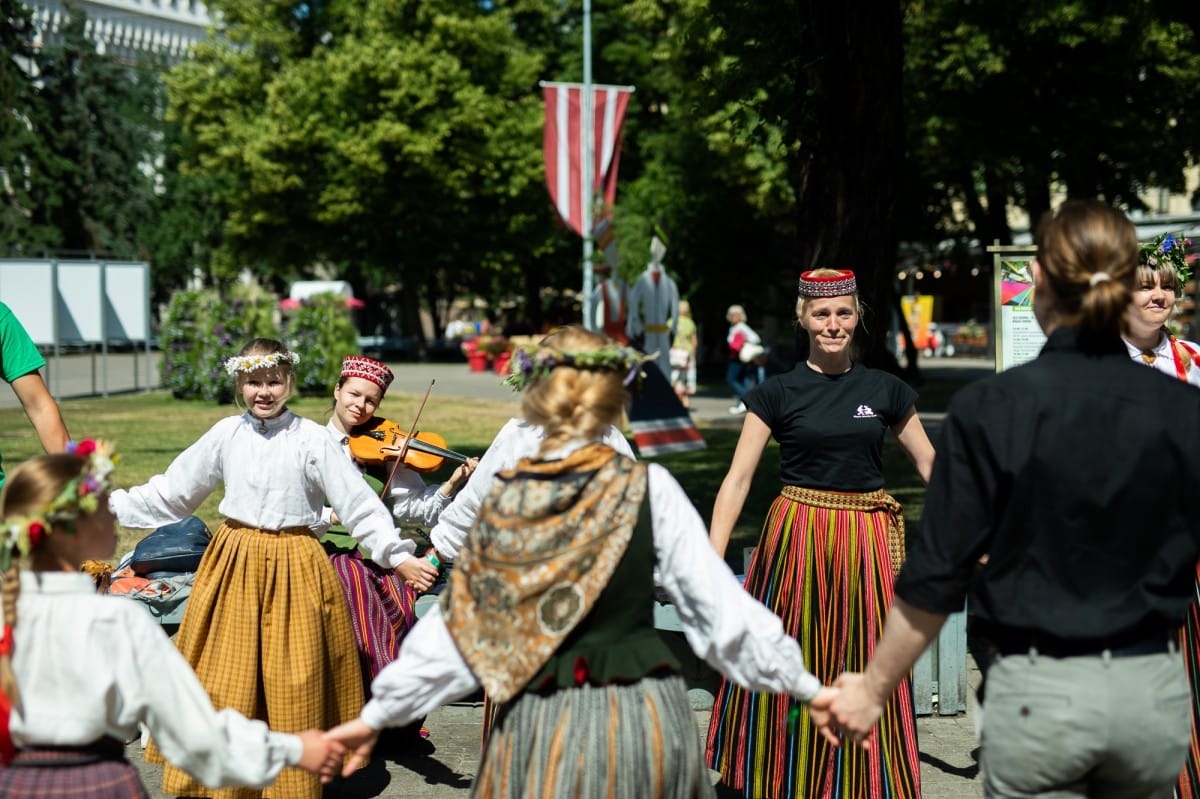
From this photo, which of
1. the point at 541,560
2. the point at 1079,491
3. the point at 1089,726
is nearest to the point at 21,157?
the point at 541,560

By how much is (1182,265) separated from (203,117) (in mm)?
43781

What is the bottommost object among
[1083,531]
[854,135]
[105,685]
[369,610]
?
[369,610]

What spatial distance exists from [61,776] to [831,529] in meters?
2.80

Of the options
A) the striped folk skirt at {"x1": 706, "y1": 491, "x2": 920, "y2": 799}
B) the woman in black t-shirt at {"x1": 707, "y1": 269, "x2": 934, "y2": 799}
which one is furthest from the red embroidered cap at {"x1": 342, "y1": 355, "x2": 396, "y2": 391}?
the striped folk skirt at {"x1": 706, "y1": 491, "x2": 920, "y2": 799}

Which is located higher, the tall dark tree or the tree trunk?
the tall dark tree

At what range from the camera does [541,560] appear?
3006mm

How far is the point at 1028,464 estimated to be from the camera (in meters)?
2.74

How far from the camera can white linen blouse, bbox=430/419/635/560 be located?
460cm

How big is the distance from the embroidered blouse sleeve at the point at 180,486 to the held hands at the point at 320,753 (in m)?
2.02

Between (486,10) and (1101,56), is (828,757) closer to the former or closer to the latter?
(1101,56)

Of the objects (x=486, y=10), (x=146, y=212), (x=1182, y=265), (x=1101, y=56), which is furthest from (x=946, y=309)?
(x=1182, y=265)

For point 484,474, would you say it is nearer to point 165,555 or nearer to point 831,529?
point 831,529

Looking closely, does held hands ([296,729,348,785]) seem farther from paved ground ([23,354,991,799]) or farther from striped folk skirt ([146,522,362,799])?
paved ground ([23,354,991,799])

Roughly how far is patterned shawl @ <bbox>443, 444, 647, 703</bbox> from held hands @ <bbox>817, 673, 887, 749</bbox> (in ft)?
2.08
